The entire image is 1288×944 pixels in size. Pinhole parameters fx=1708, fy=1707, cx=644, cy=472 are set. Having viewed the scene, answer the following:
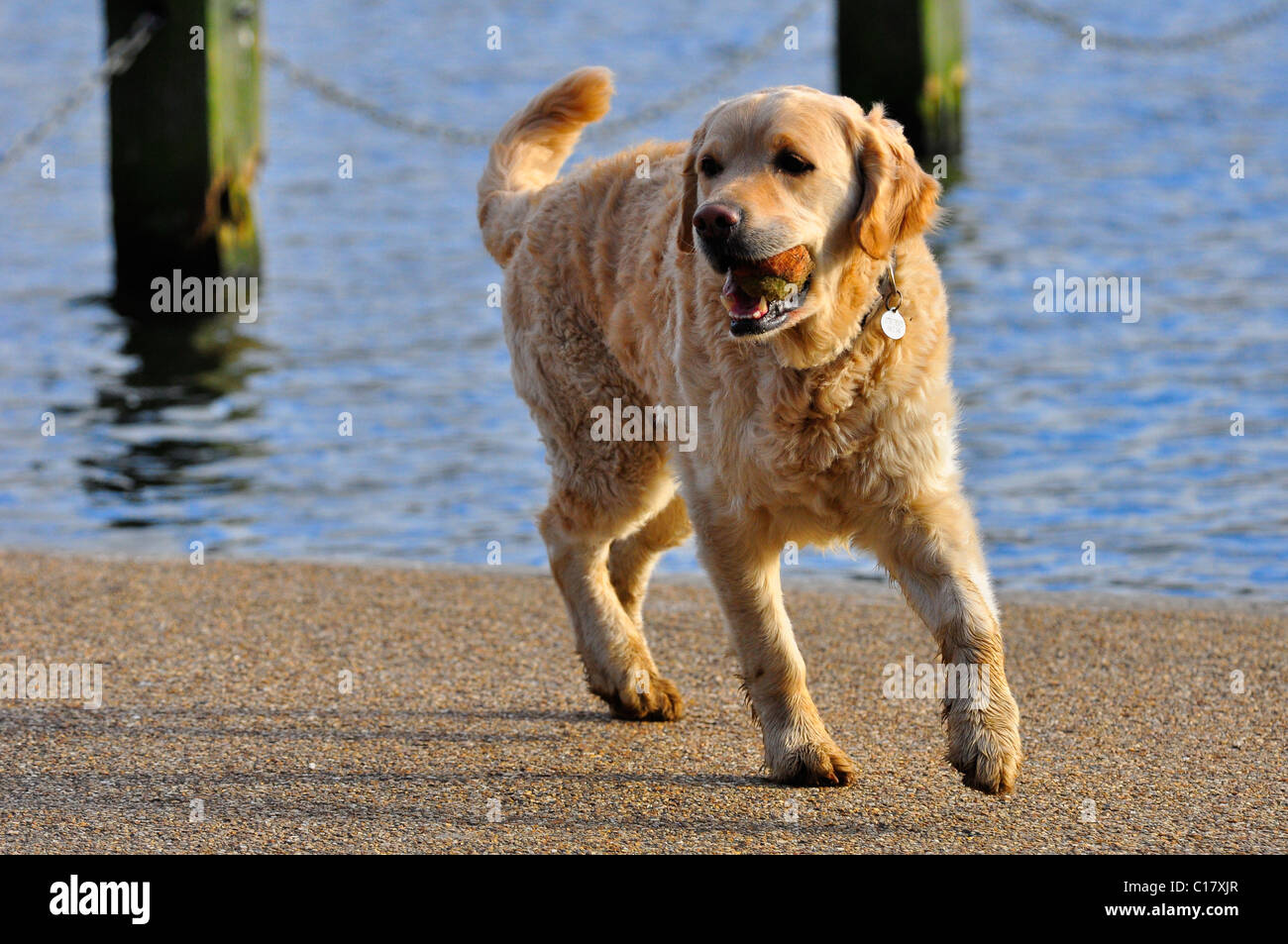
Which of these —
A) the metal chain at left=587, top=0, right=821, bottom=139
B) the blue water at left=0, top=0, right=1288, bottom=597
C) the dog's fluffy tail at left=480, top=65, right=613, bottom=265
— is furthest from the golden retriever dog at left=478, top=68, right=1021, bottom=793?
the metal chain at left=587, top=0, right=821, bottom=139

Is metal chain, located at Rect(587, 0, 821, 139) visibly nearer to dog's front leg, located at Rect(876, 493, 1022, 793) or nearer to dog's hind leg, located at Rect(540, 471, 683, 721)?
dog's hind leg, located at Rect(540, 471, 683, 721)

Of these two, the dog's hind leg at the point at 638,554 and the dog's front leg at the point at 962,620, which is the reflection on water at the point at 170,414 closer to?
the dog's hind leg at the point at 638,554

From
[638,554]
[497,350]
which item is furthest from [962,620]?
[497,350]

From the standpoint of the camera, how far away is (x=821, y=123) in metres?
3.90

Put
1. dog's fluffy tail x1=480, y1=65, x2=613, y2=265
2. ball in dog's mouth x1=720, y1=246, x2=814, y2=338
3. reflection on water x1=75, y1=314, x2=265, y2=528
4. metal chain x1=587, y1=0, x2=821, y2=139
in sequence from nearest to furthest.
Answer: ball in dog's mouth x1=720, y1=246, x2=814, y2=338, dog's fluffy tail x1=480, y1=65, x2=613, y2=265, reflection on water x1=75, y1=314, x2=265, y2=528, metal chain x1=587, y1=0, x2=821, y2=139

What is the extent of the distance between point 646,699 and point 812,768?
2.38ft

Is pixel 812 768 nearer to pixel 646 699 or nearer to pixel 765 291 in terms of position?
pixel 646 699

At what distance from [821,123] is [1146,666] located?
2.19m

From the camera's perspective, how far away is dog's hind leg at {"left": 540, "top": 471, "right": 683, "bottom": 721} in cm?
483

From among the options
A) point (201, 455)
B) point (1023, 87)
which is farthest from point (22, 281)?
point (1023, 87)

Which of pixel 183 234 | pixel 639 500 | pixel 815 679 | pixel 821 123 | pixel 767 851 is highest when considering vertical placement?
pixel 183 234

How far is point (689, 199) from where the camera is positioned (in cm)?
423

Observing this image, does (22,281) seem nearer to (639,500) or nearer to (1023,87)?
(639,500)

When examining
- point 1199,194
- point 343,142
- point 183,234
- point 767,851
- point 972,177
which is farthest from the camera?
point 343,142
